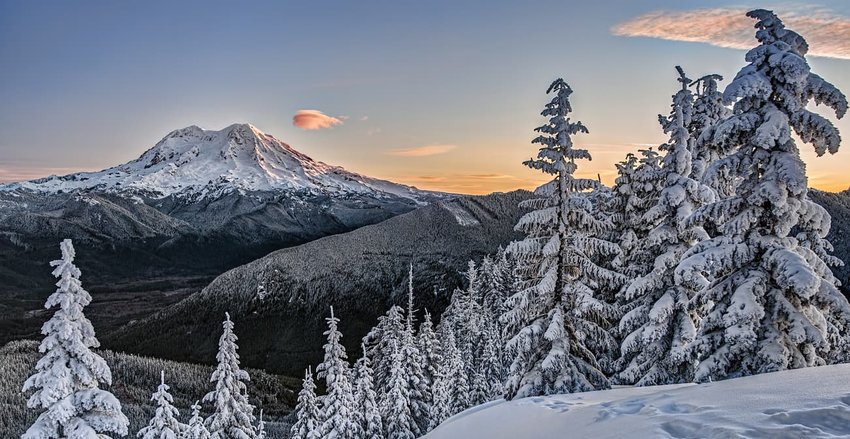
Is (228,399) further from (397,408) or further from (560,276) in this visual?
(560,276)

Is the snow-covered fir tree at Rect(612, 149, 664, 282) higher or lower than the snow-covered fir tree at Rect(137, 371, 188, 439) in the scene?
higher

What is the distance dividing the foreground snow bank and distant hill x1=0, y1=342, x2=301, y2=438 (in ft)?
279

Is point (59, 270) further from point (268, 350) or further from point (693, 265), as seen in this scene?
point (268, 350)

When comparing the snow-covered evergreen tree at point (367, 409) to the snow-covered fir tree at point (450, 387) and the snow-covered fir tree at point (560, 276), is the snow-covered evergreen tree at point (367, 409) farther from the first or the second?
the snow-covered fir tree at point (560, 276)

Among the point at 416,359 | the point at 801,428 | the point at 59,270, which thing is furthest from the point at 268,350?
the point at 801,428

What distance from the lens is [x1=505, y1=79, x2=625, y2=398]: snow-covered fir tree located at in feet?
52.4

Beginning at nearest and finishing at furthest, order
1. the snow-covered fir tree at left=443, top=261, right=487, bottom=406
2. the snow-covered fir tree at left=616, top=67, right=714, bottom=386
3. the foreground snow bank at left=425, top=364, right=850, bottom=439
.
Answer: the foreground snow bank at left=425, top=364, right=850, bottom=439
the snow-covered fir tree at left=616, top=67, right=714, bottom=386
the snow-covered fir tree at left=443, top=261, right=487, bottom=406

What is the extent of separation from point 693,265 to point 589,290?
4.42 m

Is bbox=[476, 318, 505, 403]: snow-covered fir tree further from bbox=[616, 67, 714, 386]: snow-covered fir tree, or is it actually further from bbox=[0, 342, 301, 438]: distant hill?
bbox=[0, 342, 301, 438]: distant hill

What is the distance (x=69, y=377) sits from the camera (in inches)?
541

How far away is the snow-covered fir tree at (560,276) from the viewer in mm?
15961

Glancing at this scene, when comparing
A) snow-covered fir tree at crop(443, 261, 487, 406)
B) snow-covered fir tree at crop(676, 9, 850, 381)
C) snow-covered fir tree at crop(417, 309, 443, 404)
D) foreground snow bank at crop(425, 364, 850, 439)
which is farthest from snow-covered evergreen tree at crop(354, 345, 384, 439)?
snow-covered fir tree at crop(676, 9, 850, 381)

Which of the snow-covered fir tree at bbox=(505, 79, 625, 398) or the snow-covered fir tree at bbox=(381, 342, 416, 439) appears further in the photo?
the snow-covered fir tree at bbox=(381, 342, 416, 439)

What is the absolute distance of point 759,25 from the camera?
1234 centimetres
